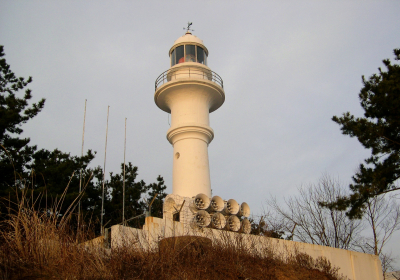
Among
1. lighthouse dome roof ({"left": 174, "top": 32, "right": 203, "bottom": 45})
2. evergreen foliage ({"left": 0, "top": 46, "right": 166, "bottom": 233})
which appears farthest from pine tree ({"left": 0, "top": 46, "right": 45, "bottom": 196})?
lighthouse dome roof ({"left": 174, "top": 32, "right": 203, "bottom": 45})

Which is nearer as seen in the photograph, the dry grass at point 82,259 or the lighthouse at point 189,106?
the dry grass at point 82,259

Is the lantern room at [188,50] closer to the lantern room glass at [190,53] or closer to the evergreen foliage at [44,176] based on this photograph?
the lantern room glass at [190,53]

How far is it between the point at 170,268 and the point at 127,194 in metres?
15.9

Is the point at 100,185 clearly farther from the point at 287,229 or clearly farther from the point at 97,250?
the point at 97,250

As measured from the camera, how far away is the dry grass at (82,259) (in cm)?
700

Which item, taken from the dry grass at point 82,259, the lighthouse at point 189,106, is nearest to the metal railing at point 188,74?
the lighthouse at point 189,106

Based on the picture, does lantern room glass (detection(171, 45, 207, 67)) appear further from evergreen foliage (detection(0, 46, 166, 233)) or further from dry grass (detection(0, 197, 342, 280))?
dry grass (detection(0, 197, 342, 280))

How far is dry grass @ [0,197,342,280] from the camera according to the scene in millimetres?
7004

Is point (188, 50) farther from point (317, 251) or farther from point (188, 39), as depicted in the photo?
point (317, 251)

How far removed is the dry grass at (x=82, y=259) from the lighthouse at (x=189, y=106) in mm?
7795

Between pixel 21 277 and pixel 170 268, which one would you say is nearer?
pixel 21 277

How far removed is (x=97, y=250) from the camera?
795 cm

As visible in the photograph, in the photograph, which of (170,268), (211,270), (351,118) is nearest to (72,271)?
(170,268)

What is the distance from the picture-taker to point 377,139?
47.0 feet
